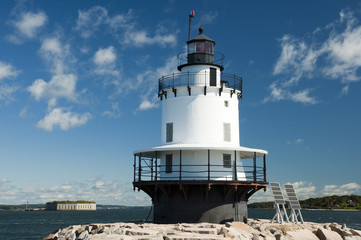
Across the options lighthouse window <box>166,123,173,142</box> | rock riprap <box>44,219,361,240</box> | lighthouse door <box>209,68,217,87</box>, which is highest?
lighthouse door <box>209,68,217,87</box>

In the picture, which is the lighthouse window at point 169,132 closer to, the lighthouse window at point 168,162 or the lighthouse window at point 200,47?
the lighthouse window at point 168,162

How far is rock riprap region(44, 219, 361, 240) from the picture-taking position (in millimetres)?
18766

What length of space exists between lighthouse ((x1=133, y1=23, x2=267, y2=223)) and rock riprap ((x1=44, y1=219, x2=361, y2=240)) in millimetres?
2338

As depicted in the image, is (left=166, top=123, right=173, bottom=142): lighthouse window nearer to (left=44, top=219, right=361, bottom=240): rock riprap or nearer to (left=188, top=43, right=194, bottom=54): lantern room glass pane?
(left=188, top=43, right=194, bottom=54): lantern room glass pane

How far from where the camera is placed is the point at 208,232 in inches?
779

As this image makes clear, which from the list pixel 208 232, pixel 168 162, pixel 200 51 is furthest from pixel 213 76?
pixel 208 232

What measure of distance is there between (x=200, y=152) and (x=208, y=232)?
7274 millimetres

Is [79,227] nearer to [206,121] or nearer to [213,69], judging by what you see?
[206,121]

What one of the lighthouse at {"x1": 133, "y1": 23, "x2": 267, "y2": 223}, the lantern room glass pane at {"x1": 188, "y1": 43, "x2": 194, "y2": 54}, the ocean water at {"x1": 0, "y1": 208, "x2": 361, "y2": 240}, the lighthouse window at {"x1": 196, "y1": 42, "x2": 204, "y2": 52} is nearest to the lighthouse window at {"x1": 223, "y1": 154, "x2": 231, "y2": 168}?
the lighthouse at {"x1": 133, "y1": 23, "x2": 267, "y2": 223}

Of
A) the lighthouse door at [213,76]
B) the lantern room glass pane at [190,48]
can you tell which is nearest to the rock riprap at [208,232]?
the lighthouse door at [213,76]

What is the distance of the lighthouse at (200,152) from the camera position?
84.0ft

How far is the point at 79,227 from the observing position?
91.9 feet

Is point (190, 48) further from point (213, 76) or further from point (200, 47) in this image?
point (213, 76)

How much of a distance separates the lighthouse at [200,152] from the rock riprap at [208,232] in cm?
234
